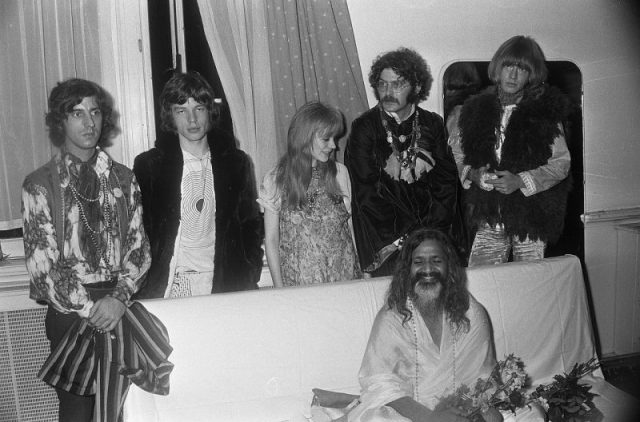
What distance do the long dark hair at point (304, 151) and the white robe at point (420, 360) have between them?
0.70 meters

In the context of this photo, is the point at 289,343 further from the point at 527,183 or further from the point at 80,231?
the point at 527,183

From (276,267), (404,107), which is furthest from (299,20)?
(276,267)

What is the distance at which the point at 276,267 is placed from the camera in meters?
3.14

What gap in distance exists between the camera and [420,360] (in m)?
2.60

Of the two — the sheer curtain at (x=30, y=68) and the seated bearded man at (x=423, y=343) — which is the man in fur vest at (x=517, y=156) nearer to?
the seated bearded man at (x=423, y=343)

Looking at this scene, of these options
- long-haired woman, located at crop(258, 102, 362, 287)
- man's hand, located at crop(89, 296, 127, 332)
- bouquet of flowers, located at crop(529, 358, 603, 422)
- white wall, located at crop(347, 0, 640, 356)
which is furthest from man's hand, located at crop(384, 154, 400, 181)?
man's hand, located at crop(89, 296, 127, 332)

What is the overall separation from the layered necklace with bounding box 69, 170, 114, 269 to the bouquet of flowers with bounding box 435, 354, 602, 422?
139 cm

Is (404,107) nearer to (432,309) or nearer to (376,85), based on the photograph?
(376,85)

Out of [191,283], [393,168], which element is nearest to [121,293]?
[191,283]

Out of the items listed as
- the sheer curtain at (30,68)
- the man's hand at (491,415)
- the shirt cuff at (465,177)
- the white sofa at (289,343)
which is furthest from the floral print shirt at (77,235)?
the shirt cuff at (465,177)

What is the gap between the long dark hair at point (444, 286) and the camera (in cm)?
267

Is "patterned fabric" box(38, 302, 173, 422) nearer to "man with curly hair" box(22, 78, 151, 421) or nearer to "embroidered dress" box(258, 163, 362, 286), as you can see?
"man with curly hair" box(22, 78, 151, 421)

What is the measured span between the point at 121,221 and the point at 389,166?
1.27 m

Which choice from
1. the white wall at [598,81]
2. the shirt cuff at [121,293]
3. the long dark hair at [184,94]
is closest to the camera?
the shirt cuff at [121,293]
